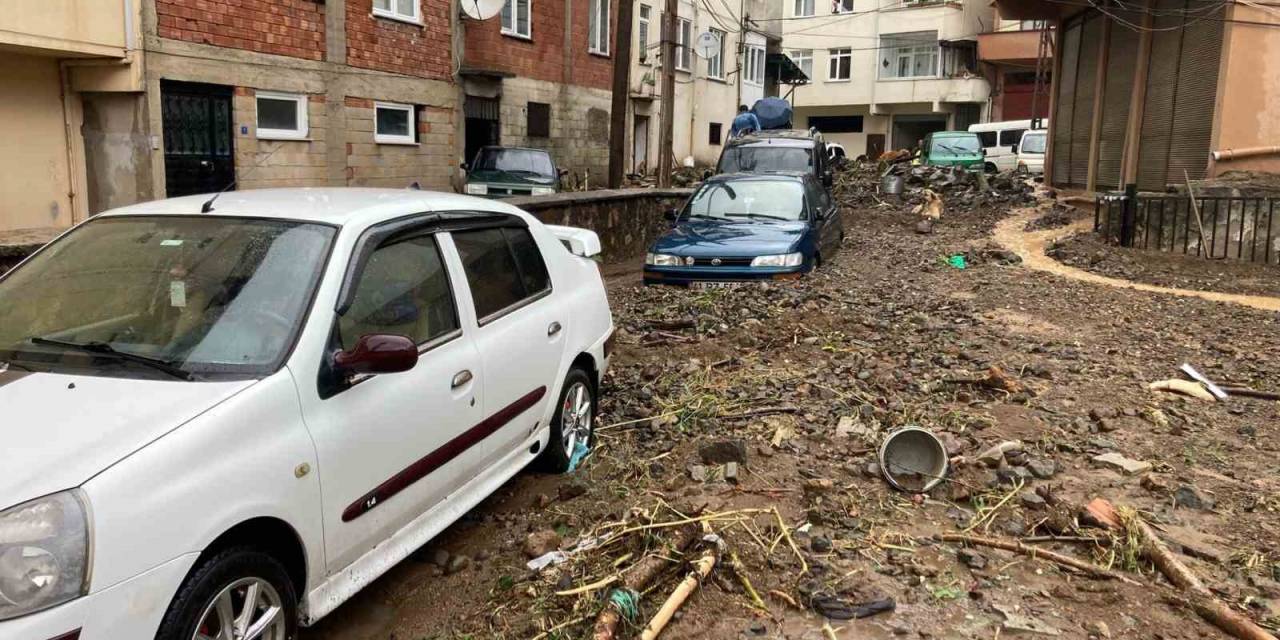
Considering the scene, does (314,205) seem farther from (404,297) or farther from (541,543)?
(541,543)

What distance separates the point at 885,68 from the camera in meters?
48.6

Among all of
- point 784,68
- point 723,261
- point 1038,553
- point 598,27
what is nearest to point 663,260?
point 723,261

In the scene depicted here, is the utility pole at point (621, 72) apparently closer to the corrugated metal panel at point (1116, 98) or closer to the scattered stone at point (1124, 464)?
the corrugated metal panel at point (1116, 98)

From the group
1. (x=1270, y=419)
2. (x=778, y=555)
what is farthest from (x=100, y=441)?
(x=1270, y=419)

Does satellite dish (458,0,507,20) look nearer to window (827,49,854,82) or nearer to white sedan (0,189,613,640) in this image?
white sedan (0,189,613,640)

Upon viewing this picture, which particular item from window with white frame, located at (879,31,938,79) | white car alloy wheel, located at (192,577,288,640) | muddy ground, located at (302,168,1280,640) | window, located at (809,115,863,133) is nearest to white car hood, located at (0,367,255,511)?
white car alloy wheel, located at (192,577,288,640)

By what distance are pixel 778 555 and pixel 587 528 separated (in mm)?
915

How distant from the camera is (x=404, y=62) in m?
19.5

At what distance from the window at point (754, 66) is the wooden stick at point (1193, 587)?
35.7m

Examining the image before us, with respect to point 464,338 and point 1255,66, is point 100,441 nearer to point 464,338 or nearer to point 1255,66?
point 464,338

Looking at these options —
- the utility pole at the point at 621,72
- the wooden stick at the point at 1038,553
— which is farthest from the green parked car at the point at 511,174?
the wooden stick at the point at 1038,553

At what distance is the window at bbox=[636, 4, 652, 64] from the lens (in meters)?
30.7

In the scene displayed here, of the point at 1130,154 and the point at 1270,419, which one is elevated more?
the point at 1130,154

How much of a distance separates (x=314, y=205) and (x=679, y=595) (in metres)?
2.13
